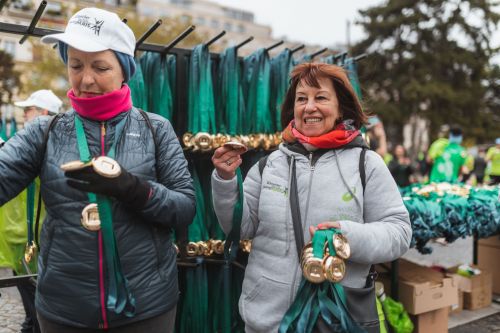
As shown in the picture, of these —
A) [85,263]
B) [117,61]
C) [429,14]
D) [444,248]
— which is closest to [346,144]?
[117,61]

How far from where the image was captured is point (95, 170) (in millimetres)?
1329

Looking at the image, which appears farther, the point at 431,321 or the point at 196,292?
the point at 431,321

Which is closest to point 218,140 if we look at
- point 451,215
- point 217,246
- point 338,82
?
point 217,246

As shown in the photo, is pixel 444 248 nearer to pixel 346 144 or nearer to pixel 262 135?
pixel 262 135

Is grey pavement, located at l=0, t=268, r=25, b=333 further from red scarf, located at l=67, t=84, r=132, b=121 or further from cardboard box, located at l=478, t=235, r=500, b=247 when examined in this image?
cardboard box, located at l=478, t=235, r=500, b=247

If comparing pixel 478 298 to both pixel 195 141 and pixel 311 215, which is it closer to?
pixel 195 141

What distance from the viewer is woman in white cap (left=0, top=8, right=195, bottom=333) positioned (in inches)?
59.1

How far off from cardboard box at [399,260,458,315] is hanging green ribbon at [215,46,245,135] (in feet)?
6.04

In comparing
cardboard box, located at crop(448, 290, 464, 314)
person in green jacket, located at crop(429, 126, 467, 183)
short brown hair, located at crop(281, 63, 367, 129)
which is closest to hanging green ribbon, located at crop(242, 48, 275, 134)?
short brown hair, located at crop(281, 63, 367, 129)

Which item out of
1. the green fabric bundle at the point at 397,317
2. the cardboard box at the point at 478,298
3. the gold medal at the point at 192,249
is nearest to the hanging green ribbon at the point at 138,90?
the gold medal at the point at 192,249

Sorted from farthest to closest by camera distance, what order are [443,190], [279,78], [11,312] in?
[11,312], [443,190], [279,78]

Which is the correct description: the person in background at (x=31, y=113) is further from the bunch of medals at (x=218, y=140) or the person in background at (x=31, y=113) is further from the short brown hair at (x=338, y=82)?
the short brown hair at (x=338, y=82)

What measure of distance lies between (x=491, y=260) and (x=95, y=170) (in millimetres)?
4855

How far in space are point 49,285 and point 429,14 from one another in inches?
1140
